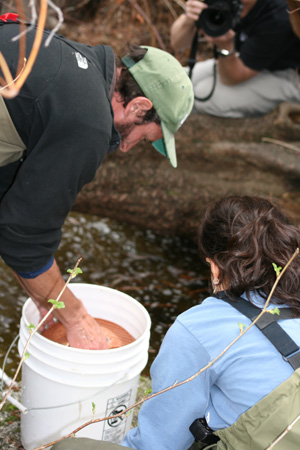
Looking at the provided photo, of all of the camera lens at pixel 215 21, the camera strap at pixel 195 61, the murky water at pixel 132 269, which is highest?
the camera lens at pixel 215 21

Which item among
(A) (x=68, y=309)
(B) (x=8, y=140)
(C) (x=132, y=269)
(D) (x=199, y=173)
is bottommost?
(C) (x=132, y=269)

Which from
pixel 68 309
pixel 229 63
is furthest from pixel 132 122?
pixel 229 63

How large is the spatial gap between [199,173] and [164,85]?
6.50ft

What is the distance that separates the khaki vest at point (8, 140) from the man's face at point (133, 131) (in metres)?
0.40

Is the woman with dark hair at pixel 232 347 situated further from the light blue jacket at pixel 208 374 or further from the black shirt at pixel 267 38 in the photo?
the black shirt at pixel 267 38

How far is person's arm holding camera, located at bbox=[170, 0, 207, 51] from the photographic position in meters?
3.03

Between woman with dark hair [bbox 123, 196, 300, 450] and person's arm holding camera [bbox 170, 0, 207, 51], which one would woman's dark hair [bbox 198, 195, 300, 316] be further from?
person's arm holding camera [bbox 170, 0, 207, 51]

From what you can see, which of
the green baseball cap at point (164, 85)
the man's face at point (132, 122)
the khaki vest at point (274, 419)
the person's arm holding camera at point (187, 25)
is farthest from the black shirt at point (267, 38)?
the khaki vest at point (274, 419)

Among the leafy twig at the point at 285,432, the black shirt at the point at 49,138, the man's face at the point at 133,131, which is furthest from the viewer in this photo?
the man's face at the point at 133,131

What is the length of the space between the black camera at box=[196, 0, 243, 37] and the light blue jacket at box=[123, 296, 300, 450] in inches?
82.4

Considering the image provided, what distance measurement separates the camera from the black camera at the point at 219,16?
294 centimetres

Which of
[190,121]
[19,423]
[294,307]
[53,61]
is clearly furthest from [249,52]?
[19,423]

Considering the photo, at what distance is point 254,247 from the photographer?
1.39 metres

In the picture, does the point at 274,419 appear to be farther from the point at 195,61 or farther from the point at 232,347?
the point at 195,61
